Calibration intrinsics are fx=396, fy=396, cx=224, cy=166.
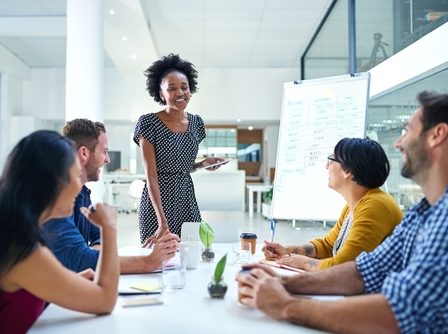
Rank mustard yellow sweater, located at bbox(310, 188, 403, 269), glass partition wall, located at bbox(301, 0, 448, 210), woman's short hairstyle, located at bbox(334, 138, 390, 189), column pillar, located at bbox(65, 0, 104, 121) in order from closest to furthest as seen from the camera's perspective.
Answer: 1. mustard yellow sweater, located at bbox(310, 188, 403, 269)
2. woman's short hairstyle, located at bbox(334, 138, 390, 189)
3. glass partition wall, located at bbox(301, 0, 448, 210)
4. column pillar, located at bbox(65, 0, 104, 121)

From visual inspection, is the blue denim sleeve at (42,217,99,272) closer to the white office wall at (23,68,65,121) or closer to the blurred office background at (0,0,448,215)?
the blurred office background at (0,0,448,215)

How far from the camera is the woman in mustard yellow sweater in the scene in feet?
4.95

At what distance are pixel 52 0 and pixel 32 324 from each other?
600 cm

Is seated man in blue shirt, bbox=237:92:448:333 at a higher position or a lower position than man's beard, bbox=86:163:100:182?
lower

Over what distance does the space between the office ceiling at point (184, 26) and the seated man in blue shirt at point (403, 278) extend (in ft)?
16.6

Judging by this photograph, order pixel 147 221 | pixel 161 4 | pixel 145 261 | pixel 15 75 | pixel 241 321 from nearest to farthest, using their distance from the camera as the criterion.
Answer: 1. pixel 241 321
2. pixel 145 261
3. pixel 147 221
4. pixel 161 4
5. pixel 15 75

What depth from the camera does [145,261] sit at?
1.48 metres

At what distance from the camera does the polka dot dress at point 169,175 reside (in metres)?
2.35

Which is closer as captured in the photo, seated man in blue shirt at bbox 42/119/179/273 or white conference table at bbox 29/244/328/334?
white conference table at bbox 29/244/328/334

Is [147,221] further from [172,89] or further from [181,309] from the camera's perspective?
[181,309]

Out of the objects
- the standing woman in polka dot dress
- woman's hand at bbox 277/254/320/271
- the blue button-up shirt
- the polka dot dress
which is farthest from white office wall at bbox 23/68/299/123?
the blue button-up shirt

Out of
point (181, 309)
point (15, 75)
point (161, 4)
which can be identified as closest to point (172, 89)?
point (181, 309)

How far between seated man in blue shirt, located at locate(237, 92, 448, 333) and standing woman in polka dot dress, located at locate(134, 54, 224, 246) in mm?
1210

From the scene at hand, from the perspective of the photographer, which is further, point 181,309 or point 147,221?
point 147,221
